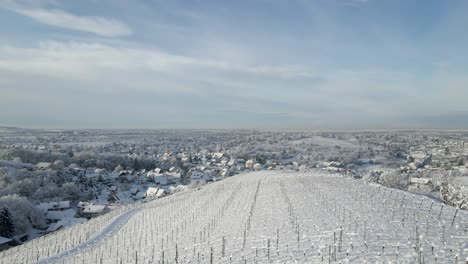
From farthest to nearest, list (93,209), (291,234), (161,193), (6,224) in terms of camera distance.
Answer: (161,193), (93,209), (6,224), (291,234)

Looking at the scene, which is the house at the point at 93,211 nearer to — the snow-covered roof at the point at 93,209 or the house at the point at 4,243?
the snow-covered roof at the point at 93,209

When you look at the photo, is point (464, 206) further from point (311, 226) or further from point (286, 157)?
point (286, 157)

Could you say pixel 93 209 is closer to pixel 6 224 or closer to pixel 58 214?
pixel 58 214

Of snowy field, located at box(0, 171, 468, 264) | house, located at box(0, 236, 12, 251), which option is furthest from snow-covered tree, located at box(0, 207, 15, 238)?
snowy field, located at box(0, 171, 468, 264)

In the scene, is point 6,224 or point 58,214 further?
point 58,214

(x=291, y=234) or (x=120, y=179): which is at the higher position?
(x=291, y=234)

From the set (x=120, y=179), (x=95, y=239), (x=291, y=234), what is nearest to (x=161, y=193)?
(x=120, y=179)

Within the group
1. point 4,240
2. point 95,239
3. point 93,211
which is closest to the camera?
point 95,239

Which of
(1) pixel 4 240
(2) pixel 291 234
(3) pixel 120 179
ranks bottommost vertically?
(3) pixel 120 179
